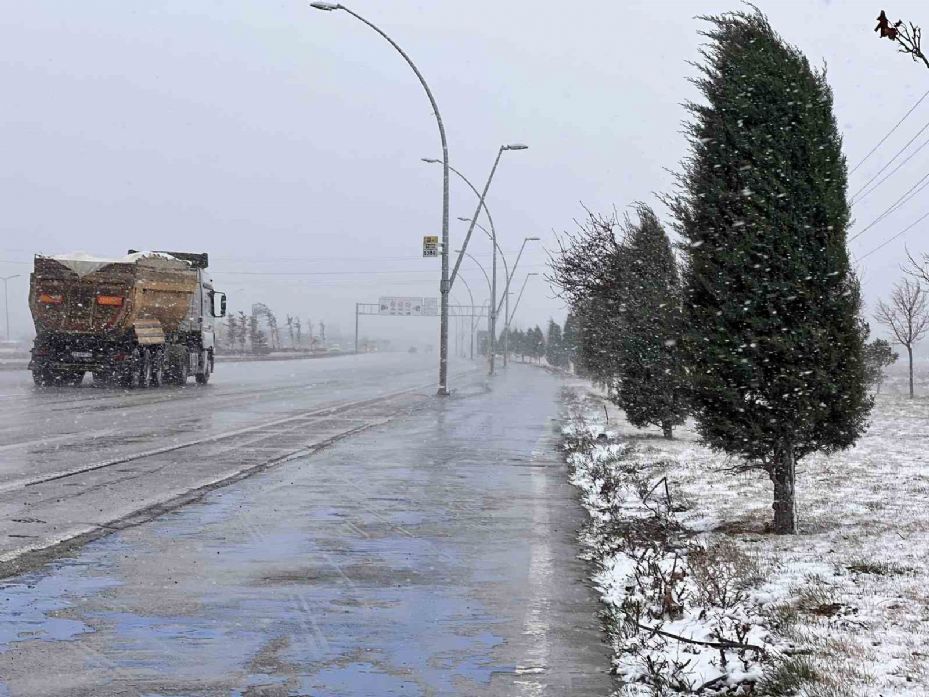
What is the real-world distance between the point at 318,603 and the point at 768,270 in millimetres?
4338

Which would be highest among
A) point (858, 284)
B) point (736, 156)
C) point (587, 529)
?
point (736, 156)

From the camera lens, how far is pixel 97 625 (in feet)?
17.1

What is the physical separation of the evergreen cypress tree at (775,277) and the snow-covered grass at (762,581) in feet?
3.08

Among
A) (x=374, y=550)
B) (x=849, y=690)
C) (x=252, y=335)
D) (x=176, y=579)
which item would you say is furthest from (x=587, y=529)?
(x=252, y=335)

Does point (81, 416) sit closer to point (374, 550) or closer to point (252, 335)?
point (374, 550)

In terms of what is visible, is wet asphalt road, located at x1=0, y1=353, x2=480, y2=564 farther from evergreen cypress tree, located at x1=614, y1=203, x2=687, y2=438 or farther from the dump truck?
evergreen cypress tree, located at x1=614, y1=203, x2=687, y2=438

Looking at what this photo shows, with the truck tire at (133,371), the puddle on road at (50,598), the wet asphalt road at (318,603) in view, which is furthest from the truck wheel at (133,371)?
the puddle on road at (50,598)

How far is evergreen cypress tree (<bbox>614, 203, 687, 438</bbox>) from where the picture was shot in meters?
15.2

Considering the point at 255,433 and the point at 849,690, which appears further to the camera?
the point at 255,433

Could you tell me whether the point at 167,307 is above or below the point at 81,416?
above

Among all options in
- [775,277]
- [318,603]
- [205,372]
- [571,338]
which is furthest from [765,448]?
[571,338]

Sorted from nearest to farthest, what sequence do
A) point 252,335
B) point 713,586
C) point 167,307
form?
point 713,586 < point 167,307 < point 252,335

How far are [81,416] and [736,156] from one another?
14.6m

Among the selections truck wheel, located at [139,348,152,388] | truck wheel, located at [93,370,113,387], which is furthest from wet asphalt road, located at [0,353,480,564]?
truck wheel, located at [139,348,152,388]
